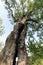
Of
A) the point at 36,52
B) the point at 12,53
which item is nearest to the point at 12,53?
the point at 12,53

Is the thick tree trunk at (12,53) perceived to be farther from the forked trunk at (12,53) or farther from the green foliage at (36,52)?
the green foliage at (36,52)

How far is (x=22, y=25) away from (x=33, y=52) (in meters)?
3.14

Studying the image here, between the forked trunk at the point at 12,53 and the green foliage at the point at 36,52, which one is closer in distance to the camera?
the forked trunk at the point at 12,53

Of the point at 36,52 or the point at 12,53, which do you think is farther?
the point at 36,52

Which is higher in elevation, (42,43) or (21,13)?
(21,13)

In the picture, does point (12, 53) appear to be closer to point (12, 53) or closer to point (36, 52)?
point (12, 53)

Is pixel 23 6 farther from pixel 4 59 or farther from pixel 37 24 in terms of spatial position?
pixel 4 59

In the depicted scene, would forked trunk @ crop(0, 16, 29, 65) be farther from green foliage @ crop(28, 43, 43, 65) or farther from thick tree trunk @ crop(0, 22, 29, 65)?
green foliage @ crop(28, 43, 43, 65)

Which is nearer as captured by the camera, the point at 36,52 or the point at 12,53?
the point at 12,53

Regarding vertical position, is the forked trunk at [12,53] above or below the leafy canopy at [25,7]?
below

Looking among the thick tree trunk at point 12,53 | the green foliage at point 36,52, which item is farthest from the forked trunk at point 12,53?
the green foliage at point 36,52

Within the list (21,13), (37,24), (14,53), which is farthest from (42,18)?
(14,53)

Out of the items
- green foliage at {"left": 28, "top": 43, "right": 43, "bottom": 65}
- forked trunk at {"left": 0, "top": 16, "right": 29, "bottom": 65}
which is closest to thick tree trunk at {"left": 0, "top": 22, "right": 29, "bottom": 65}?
forked trunk at {"left": 0, "top": 16, "right": 29, "bottom": 65}

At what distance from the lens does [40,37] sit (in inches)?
539
